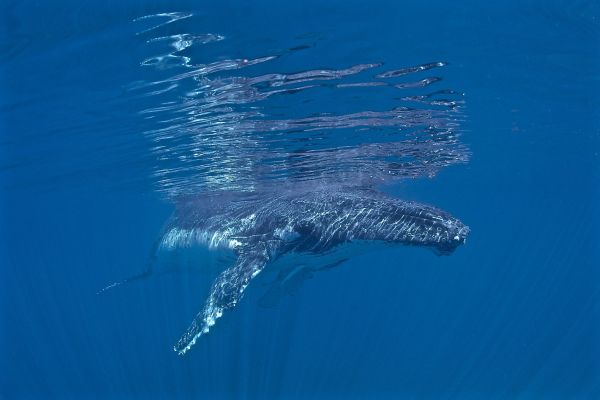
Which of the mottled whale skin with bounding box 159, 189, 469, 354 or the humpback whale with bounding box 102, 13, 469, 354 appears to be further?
the humpback whale with bounding box 102, 13, 469, 354

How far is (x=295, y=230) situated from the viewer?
1390 centimetres

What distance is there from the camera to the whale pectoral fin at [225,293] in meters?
11.3

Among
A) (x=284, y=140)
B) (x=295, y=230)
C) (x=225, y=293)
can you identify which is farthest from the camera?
(x=284, y=140)

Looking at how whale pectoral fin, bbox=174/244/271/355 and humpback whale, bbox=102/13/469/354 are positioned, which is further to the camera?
humpback whale, bbox=102/13/469/354

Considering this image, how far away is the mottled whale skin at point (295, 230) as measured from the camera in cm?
1134

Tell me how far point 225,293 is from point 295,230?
9.72 ft

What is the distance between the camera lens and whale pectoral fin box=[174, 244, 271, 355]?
1126cm

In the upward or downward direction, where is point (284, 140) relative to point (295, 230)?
upward

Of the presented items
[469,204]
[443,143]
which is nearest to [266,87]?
[443,143]

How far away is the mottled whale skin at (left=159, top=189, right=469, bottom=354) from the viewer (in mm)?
11344

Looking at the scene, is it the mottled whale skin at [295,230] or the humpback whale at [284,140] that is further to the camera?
the humpback whale at [284,140]

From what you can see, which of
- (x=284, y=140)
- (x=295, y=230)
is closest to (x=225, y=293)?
(x=295, y=230)

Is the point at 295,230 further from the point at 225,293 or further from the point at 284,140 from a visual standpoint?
the point at 284,140

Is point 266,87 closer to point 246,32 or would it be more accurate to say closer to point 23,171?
point 246,32
